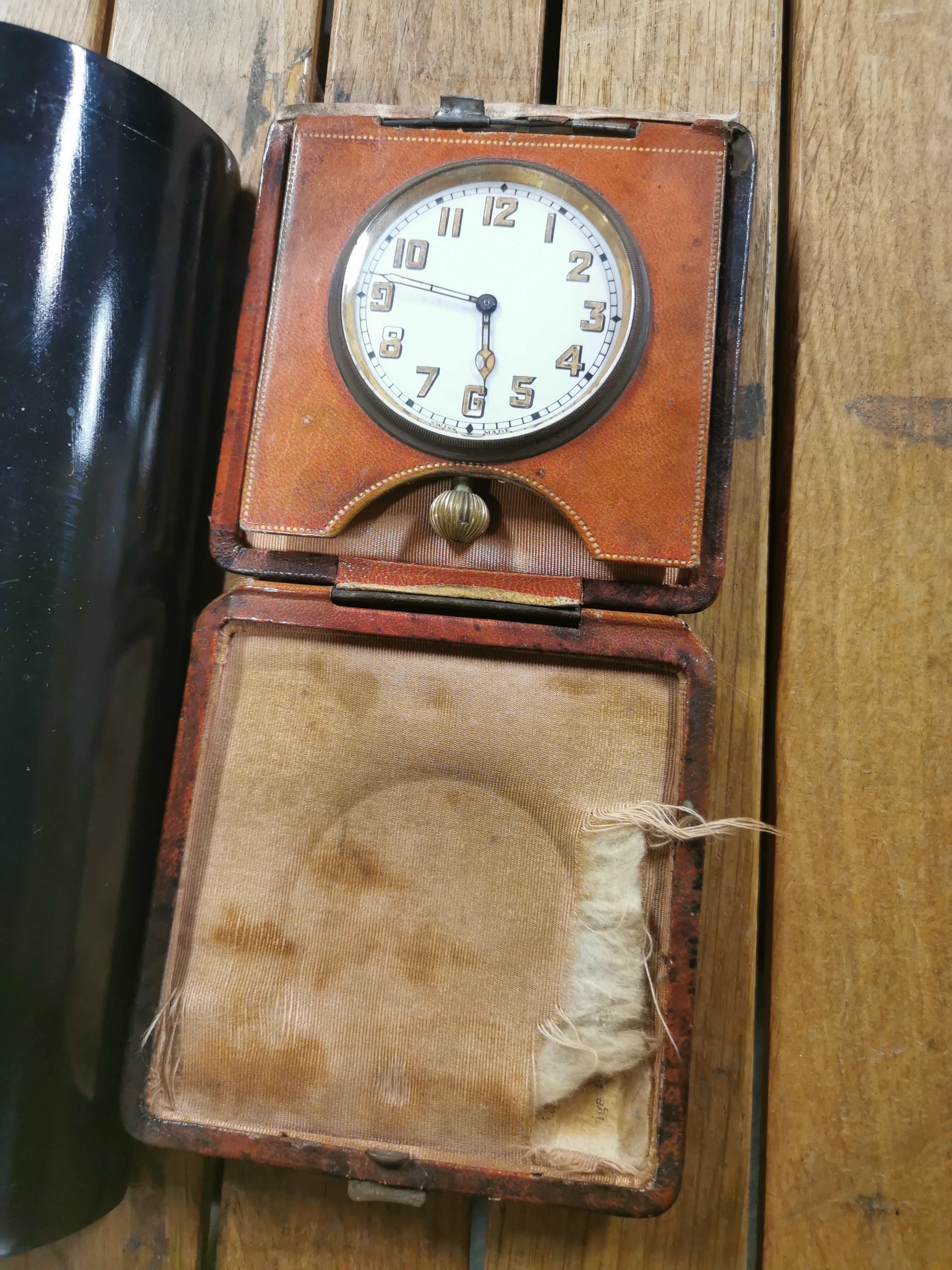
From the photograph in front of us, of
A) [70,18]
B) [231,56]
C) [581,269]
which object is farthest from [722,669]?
[70,18]

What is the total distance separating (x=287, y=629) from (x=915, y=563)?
558mm

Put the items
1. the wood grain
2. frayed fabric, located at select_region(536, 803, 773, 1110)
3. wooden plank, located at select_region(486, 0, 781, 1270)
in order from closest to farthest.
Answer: frayed fabric, located at select_region(536, 803, 773, 1110), wooden plank, located at select_region(486, 0, 781, 1270), the wood grain

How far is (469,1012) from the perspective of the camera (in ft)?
2.22

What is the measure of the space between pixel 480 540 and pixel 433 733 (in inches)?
6.6

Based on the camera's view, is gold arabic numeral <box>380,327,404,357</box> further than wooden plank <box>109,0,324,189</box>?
No

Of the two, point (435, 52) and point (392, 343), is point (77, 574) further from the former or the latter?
point (435, 52)

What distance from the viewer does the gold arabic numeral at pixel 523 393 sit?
0.71 m

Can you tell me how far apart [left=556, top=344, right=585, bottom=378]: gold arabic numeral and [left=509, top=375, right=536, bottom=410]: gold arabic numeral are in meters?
0.02

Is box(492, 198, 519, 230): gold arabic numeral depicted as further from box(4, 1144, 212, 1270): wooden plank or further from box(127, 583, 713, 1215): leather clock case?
box(4, 1144, 212, 1270): wooden plank

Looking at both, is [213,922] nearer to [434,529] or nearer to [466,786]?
[466,786]

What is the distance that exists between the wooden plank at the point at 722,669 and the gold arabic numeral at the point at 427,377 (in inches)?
11.9

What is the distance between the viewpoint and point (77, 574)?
723mm

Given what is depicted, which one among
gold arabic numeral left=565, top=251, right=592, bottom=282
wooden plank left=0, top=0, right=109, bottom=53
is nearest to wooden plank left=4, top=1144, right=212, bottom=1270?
gold arabic numeral left=565, top=251, right=592, bottom=282

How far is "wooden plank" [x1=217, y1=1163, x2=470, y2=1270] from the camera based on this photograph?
78 centimetres
